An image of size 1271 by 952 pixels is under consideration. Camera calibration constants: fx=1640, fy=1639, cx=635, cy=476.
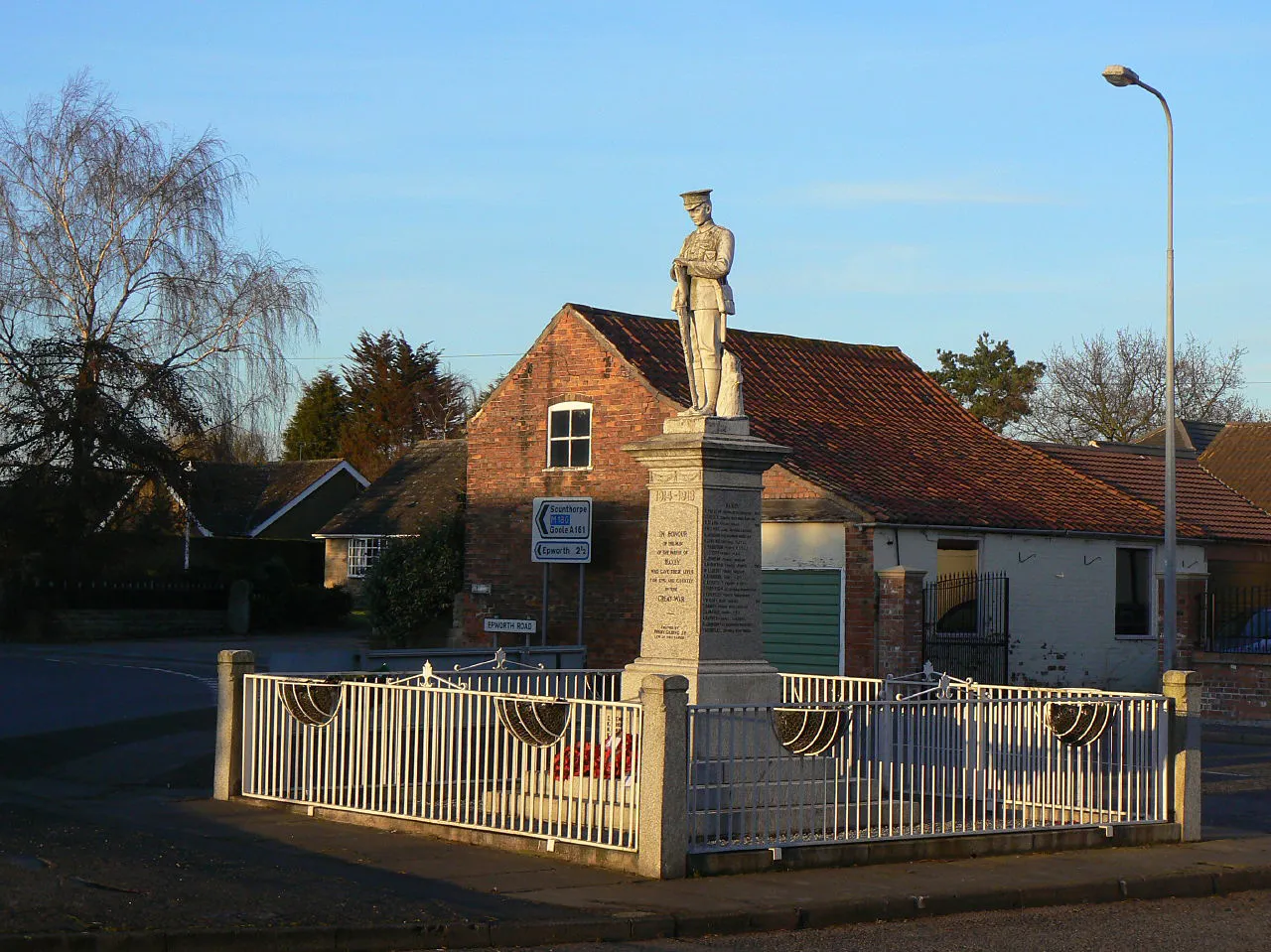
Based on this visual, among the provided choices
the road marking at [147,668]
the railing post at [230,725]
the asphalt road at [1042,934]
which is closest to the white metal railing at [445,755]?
the railing post at [230,725]

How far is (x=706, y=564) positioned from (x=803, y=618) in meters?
13.8

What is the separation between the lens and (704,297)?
1359cm

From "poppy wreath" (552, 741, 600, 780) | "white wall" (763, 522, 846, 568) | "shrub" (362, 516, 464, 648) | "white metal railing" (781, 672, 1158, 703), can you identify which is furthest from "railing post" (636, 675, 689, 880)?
"shrub" (362, 516, 464, 648)

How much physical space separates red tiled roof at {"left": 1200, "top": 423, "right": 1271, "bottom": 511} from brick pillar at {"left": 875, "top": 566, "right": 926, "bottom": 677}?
75.3ft

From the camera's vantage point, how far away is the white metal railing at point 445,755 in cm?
1132

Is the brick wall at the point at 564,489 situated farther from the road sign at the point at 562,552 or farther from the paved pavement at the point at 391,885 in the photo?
the paved pavement at the point at 391,885

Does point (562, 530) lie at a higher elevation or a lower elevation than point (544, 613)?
higher

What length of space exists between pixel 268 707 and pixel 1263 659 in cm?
1759

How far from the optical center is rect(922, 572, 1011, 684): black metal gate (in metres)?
26.5

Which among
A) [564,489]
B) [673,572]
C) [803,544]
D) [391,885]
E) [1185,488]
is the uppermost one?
[1185,488]

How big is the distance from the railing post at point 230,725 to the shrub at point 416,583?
20.4 meters

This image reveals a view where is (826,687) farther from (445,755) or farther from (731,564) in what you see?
(445,755)

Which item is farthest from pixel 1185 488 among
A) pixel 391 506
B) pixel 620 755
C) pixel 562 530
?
pixel 391 506

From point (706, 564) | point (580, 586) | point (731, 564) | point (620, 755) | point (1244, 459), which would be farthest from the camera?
point (1244, 459)
